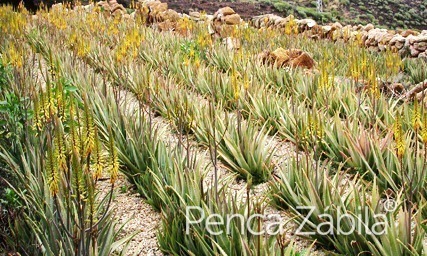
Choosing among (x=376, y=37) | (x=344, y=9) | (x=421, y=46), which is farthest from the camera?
(x=344, y=9)

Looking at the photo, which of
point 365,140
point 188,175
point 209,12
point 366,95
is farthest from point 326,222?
point 209,12

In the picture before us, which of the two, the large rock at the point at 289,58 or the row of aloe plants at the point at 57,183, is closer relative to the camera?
the row of aloe plants at the point at 57,183

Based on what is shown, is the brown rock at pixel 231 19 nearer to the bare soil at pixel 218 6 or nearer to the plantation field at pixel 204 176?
the bare soil at pixel 218 6

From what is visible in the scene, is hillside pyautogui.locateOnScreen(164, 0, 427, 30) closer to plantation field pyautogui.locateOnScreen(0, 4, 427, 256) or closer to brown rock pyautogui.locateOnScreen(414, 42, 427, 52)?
brown rock pyautogui.locateOnScreen(414, 42, 427, 52)

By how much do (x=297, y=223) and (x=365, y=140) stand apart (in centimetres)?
121

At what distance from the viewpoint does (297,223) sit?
9.80 ft

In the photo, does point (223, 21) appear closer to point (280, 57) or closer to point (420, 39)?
point (420, 39)

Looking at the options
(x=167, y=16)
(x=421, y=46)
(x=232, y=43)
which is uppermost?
(x=167, y=16)

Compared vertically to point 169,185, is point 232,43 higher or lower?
higher

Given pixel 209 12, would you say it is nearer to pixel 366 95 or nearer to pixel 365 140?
pixel 366 95

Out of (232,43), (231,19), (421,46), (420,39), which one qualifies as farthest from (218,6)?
(232,43)

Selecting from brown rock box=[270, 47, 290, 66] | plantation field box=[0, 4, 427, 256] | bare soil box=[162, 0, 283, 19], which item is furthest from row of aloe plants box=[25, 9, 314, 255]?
bare soil box=[162, 0, 283, 19]

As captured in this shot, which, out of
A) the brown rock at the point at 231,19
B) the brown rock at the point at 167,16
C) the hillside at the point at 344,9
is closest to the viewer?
the brown rock at the point at 231,19

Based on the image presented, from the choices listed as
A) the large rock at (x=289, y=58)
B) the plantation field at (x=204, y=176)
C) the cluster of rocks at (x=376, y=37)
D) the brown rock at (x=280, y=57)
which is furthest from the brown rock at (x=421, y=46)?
the plantation field at (x=204, y=176)
